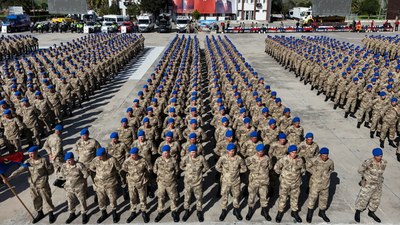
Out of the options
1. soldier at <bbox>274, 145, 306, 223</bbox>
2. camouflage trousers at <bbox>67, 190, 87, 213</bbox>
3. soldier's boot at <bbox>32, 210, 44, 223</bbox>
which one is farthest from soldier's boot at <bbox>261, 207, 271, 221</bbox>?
soldier's boot at <bbox>32, 210, 44, 223</bbox>

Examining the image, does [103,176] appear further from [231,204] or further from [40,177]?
[231,204]

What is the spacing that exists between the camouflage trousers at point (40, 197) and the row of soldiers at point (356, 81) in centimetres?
861

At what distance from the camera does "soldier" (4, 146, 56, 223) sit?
19.0ft

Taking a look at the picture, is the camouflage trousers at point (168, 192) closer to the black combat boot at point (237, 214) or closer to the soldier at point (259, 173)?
the black combat boot at point (237, 214)

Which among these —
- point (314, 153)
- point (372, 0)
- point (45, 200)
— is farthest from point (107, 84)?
point (372, 0)

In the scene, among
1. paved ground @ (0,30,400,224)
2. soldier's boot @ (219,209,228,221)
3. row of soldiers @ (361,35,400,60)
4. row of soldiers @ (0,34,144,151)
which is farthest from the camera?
row of soldiers @ (361,35,400,60)

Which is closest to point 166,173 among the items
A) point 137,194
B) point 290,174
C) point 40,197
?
point 137,194

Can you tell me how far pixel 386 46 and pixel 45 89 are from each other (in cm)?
2069

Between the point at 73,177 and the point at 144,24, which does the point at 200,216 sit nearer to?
the point at 73,177

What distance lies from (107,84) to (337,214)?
507 inches

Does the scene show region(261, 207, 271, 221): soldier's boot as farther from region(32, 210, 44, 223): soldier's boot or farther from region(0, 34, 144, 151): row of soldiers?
region(0, 34, 144, 151): row of soldiers

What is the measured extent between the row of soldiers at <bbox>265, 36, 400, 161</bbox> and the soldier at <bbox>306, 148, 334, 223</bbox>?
3975mm

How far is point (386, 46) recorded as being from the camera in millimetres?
21094

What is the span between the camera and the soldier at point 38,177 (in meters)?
5.80
